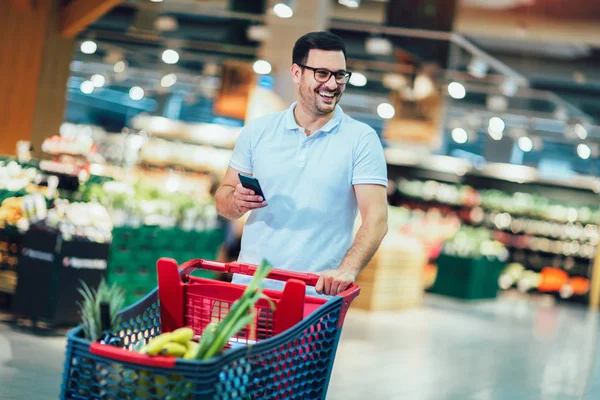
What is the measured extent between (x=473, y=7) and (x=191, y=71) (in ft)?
25.6

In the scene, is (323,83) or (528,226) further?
(528,226)

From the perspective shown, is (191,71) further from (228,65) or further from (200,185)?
(228,65)

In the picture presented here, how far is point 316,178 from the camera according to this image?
2.93 metres

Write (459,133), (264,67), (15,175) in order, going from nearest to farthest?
(15,175) < (264,67) < (459,133)

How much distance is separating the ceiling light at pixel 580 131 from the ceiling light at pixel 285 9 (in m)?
7.78

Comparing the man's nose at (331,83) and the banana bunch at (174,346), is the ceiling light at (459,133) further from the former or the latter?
the banana bunch at (174,346)

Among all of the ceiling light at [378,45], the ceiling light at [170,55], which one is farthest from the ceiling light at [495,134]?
the ceiling light at [378,45]

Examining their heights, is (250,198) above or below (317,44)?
below

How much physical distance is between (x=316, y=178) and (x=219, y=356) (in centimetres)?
90

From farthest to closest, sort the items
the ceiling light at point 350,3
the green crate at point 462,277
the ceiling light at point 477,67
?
the green crate at point 462,277 → the ceiling light at point 477,67 → the ceiling light at point 350,3

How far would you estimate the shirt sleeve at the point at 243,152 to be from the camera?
121 inches

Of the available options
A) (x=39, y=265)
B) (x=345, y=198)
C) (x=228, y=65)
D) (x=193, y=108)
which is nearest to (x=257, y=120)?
(x=345, y=198)

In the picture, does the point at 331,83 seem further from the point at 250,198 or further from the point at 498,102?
the point at 498,102


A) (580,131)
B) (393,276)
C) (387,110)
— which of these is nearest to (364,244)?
(393,276)
